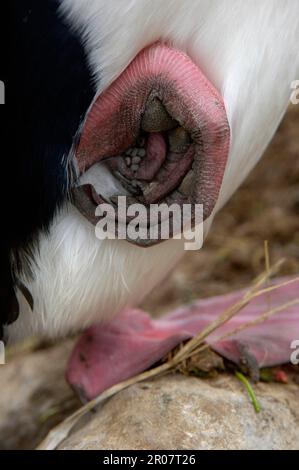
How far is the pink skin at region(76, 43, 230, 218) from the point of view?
124cm

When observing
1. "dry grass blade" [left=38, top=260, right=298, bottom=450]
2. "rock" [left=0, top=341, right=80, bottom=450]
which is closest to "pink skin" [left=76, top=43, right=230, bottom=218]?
"dry grass blade" [left=38, top=260, right=298, bottom=450]

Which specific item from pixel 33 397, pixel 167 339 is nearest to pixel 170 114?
pixel 167 339

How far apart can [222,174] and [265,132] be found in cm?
10

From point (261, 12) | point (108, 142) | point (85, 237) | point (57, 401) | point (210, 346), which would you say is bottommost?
point (57, 401)

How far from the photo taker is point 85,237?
134 centimetres

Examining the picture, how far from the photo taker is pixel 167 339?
1.48 metres

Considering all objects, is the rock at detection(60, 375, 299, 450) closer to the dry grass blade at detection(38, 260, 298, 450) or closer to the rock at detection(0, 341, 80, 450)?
the dry grass blade at detection(38, 260, 298, 450)

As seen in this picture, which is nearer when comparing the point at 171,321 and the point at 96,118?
the point at 96,118

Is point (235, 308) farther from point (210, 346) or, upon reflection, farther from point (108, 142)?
point (108, 142)

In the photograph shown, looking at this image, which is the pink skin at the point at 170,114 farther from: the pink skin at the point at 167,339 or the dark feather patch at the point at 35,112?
the pink skin at the point at 167,339

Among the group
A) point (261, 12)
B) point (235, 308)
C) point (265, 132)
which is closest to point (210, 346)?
point (235, 308)

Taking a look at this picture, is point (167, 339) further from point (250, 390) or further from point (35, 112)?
point (35, 112)

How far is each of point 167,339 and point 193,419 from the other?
0.60 feet

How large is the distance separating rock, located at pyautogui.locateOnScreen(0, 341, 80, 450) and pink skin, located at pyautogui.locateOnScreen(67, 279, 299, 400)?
12 centimetres
